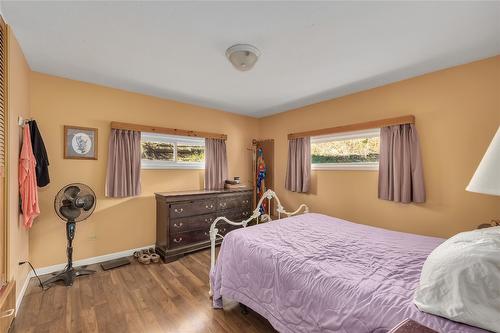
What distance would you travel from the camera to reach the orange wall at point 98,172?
2.75m

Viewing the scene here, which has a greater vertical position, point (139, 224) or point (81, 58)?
point (81, 58)

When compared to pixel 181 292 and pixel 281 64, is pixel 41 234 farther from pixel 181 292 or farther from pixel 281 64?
pixel 281 64

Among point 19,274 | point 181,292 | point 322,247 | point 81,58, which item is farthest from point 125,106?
point 322,247

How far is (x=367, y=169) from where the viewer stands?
127 inches

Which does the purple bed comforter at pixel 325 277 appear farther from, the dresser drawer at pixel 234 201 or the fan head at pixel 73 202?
the fan head at pixel 73 202

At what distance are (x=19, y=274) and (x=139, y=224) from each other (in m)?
1.36

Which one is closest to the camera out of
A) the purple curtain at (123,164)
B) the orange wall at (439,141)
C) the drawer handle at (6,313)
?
the drawer handle at (6,313)

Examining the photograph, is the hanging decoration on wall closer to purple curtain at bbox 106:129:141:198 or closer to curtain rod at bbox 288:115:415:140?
curtain rod at bbox 288:115:415:140

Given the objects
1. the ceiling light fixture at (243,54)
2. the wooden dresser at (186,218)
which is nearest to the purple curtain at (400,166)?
the ceiling light fixture at (243,54)

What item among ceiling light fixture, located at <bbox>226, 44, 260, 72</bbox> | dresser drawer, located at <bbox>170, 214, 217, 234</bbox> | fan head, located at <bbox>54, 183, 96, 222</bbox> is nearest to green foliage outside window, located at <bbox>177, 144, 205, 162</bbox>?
dresser drawer, located at <bbox>170, 214, 217, 234</bbox>

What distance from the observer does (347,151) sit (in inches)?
137

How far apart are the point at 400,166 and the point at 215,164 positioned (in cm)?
285

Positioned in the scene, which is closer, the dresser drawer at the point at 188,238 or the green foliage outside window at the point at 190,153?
the dresser drawer at the point at 188,238

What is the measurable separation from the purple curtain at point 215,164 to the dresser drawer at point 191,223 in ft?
2.12
